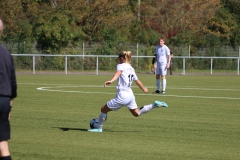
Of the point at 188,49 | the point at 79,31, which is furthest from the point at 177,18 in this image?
the point at 79,31

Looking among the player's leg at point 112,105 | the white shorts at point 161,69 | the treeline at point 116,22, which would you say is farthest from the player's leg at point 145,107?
the treeline at point 116,22

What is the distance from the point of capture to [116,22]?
196 ft

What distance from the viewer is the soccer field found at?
10766mm

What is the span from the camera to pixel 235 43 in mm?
65812

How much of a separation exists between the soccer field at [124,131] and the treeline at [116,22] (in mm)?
32107

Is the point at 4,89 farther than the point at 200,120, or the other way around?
the point at 200,120

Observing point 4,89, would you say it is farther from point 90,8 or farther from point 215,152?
point 90,8

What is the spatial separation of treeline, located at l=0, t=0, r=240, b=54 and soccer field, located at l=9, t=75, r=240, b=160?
32.1m

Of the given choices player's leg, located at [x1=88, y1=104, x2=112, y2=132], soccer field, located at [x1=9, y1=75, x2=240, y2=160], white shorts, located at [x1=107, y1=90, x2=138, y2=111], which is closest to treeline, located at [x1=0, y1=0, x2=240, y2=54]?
soccer field, located at [x1=9, y1=75, x2=240, y2=160]

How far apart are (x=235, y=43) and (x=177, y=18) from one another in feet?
20.9

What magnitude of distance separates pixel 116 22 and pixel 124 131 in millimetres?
46303

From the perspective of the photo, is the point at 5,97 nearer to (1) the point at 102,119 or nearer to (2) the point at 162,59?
(1) the point at 102,119

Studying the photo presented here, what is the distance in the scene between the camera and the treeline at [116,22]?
2117 inches

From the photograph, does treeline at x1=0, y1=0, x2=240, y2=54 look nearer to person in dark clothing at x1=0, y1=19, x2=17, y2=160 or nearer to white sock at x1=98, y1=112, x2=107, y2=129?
white sock at x1=98, y1=112, x2=107, y2=129
